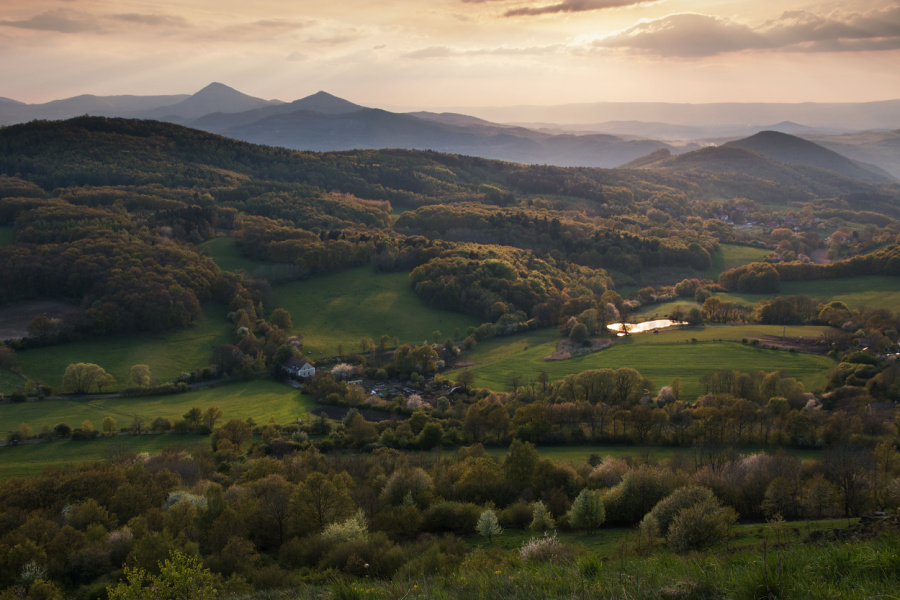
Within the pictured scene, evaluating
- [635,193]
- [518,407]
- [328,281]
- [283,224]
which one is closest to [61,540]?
[518,407]

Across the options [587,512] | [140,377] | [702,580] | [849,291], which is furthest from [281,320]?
[849,291]

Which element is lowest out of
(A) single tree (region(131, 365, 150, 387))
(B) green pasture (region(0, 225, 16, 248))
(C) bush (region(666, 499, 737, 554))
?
(A) single tree (region(131, 365, 150, 387))

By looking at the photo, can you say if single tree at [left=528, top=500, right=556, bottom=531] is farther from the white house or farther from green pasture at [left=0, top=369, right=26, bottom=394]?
green pasture at [left=0, top=369, right=26, bottom=394]

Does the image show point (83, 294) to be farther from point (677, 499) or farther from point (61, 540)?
point (677, 499)

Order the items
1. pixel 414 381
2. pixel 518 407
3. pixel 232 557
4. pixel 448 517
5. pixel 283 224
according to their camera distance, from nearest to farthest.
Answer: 1. pixel 232 557
2. pixel 448 517
3. pixel 518 407
4. pixel 414 381
5. pixel 283 224

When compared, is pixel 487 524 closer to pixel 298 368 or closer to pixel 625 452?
pixel 625 452

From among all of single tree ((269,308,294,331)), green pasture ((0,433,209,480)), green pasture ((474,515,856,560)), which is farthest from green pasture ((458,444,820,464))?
single tree ((269,308,294,331))
